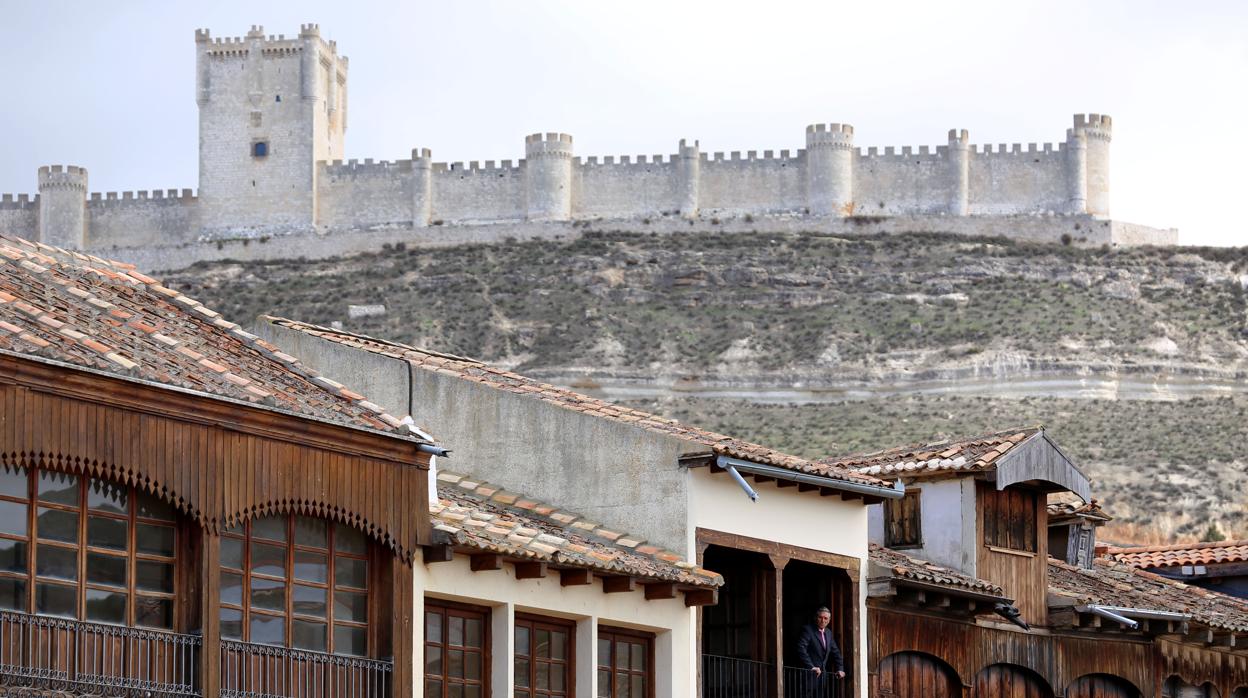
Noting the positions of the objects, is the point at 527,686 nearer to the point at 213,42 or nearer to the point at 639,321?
the point at 639,321

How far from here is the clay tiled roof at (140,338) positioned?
16.0 m

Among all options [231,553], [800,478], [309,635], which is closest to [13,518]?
[231,553]

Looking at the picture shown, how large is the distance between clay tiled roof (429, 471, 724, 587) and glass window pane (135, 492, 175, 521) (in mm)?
2366

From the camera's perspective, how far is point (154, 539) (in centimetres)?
1622

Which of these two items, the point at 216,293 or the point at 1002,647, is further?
the point at 216,293

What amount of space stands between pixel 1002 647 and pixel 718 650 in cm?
391

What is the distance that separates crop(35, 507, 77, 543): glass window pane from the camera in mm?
15422

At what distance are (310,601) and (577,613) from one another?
118 inches

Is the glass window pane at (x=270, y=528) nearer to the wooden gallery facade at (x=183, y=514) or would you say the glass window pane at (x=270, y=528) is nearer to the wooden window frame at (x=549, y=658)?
the wooden gallery facade at (x=183, y=514)

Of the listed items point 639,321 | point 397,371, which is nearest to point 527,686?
point 397,371

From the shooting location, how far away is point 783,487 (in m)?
21.9

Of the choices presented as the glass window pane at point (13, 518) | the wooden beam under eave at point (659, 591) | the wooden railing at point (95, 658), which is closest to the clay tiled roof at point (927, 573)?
the wooden beam under eave at point (659, 591)

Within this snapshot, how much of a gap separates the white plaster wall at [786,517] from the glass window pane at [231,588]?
17.4ft

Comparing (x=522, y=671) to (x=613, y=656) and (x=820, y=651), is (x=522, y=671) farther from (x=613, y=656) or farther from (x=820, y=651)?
(x=820, y=651)
